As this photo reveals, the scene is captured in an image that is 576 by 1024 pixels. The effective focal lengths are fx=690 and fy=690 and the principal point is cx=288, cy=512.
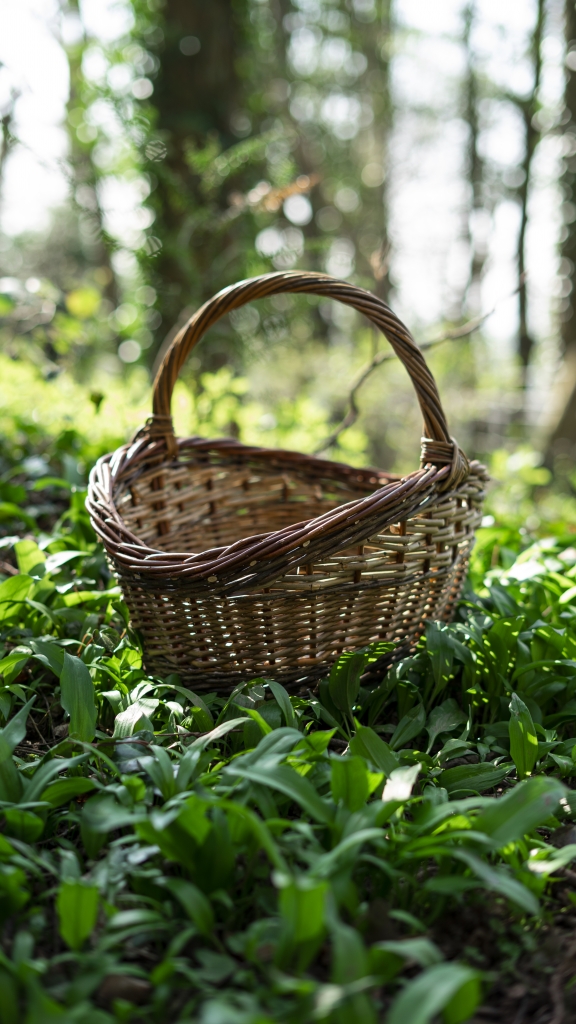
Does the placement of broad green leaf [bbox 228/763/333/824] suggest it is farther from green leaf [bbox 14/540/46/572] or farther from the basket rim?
green leaf [bbox 14/540/46/572]

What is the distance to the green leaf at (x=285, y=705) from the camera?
1.25m

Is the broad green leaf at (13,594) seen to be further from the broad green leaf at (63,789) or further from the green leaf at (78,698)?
the broad green leaf at (63,789)

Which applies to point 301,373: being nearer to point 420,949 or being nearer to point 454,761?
point 454,761

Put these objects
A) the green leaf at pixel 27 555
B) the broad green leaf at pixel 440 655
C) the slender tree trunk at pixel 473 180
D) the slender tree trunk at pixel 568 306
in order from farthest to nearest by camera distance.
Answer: the slender tree trunk at pixel 473 180 → the slender tree trunk at pixel 568 306 → the green leaf at pixel 27 555 → the broad green leaf at pixel 440 655

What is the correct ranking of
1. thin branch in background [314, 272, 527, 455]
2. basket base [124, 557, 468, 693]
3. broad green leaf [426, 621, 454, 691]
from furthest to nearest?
thin branch in background [314, 272, 527, 455] → broad green leaf [426, 621, 454, 691] → basket base [124, 557, 468, 693]

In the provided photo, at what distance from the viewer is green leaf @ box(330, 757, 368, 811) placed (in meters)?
0.98

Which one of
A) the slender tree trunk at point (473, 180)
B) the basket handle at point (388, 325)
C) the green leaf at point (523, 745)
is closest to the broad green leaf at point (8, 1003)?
the green leaf at point (523, 745)

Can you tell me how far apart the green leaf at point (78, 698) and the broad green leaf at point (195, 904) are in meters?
0.40

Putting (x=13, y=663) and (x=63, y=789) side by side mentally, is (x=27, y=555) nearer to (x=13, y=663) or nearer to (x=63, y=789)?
(x=13, y=663)

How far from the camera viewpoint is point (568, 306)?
7.20 meters

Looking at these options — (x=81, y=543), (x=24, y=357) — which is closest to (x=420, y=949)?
(x=81, y=543)

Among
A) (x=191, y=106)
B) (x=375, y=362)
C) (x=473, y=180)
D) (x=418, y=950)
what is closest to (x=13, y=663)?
(x=418, y=950)

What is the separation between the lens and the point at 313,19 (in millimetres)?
10641

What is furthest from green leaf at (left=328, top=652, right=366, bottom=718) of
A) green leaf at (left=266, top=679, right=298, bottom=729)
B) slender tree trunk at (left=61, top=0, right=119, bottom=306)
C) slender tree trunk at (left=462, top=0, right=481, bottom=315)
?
slender tree trunk at (left=462, top=0, right=481, bottom=315)
